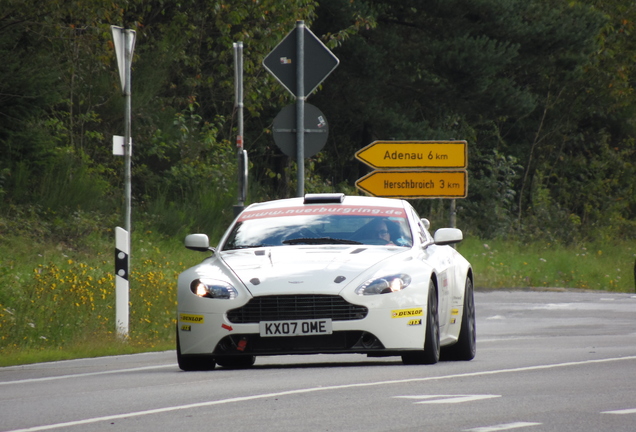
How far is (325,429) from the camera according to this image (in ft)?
25.7

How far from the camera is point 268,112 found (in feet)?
139

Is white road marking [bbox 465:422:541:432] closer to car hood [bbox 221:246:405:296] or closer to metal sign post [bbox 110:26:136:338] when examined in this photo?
car hood [bbox 221:246:405:296]

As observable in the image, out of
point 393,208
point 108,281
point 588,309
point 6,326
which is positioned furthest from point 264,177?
point 393,208

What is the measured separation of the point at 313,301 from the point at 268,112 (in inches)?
1234

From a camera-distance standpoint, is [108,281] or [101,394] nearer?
[101,394]

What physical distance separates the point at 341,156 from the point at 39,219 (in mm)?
23320

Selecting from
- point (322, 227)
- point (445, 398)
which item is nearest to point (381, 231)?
point (322, 227)

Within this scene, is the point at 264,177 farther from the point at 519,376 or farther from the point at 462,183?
the point at 519,376

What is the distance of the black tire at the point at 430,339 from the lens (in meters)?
11.8

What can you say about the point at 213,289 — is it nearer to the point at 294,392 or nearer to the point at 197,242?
the point at 197,242

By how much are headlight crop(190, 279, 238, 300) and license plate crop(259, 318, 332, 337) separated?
41 cm

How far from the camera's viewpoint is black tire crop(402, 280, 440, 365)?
465 inches

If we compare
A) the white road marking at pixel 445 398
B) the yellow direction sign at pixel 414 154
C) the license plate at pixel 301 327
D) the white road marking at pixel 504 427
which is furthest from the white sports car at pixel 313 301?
the yellow direction sign at pixel 414 154

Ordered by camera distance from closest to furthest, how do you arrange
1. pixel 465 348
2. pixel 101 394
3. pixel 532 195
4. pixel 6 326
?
pixel 101 394, pixel 465 348, pixel 6 326, pixel 532 195
